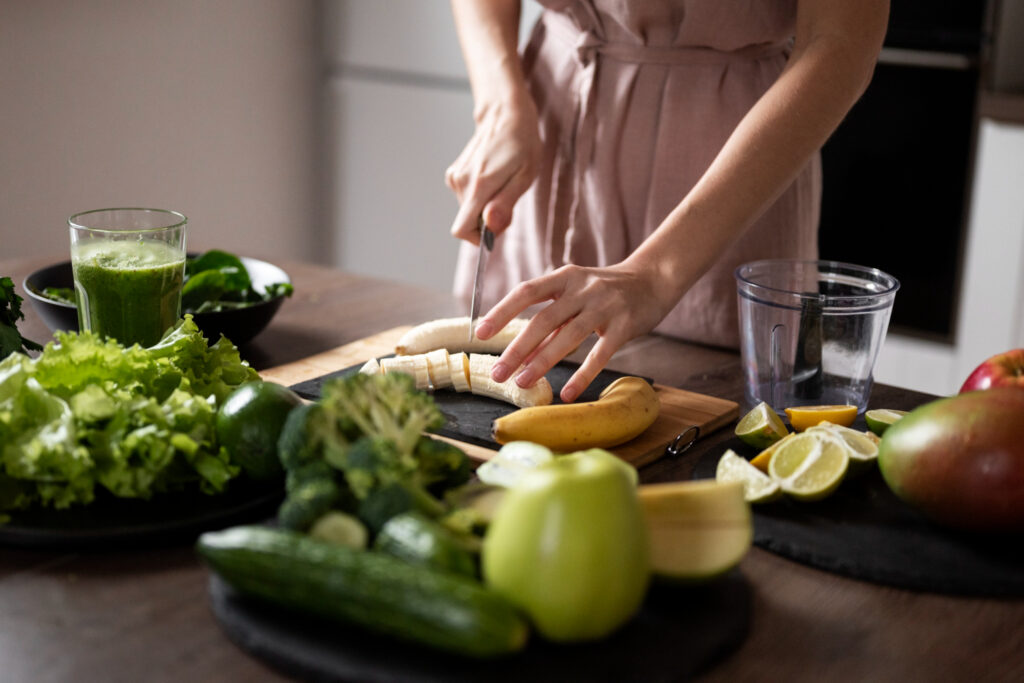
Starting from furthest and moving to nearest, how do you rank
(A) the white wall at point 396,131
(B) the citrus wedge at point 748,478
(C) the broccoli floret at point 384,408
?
(A) the white wall at point 396,131 < (B) the citrus wedge at point 748,478 < (C) the broccoli floret at point 384,408

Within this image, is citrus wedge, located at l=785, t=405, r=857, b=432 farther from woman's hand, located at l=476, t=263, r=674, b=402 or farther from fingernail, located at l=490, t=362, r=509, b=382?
fingernail, located at l=490, t=362, r=509, b=382

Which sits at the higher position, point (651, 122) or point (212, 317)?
point (651, 122)

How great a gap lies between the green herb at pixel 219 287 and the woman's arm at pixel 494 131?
32 centimetres

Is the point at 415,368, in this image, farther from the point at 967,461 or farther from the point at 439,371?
the point at 967,461

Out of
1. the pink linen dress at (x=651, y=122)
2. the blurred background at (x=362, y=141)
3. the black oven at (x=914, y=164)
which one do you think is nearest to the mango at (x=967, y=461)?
the pink linen dress at (x=651, y=122)

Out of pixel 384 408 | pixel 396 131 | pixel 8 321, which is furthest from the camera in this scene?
pixel 396 131

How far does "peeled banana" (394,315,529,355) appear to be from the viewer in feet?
4.86

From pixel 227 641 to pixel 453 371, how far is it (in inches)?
23.5

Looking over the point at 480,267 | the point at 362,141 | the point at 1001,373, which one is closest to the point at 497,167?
the point at 480,267

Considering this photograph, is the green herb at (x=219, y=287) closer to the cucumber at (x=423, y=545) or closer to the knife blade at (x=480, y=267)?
the knife blade at (x=480, y=267)

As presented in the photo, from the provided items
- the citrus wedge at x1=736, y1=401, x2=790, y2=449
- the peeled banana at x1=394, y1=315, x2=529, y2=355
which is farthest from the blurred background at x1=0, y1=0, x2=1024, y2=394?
the citrus wedge at x1=736, y1=401, x2=790, y2=449

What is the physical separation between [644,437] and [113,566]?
61 centimetres

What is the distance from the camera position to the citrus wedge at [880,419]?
1.22m

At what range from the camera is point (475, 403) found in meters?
1.36
